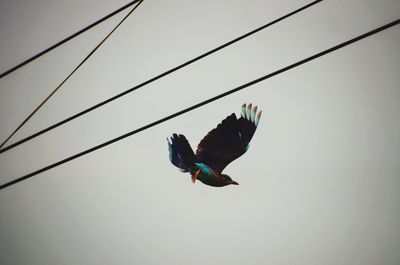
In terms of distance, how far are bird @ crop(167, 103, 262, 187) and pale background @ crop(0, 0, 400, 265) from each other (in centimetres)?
33

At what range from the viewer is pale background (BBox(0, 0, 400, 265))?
82.9 inches

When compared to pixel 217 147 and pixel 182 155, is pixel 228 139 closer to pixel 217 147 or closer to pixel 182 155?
pixel 217 147

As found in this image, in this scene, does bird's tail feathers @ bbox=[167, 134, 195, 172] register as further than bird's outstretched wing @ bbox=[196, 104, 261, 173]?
Yes

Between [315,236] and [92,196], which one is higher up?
[92,196]

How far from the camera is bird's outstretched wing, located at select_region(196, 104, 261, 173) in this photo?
1937 millimetres

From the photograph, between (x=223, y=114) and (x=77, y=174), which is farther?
(x=77, y=174)

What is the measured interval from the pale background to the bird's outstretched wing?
1.15 ft

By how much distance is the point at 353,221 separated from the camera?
101 inches

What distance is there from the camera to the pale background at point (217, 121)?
6.91ft

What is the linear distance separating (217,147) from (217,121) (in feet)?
1.22

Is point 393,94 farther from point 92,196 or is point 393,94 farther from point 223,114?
point 92,196

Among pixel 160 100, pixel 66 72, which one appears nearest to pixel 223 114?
pixel 160 100

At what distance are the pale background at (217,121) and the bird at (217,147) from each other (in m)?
0.33

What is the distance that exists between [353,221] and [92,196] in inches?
97.5
